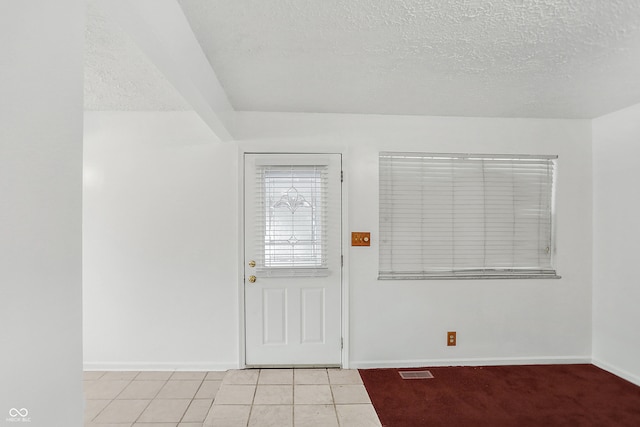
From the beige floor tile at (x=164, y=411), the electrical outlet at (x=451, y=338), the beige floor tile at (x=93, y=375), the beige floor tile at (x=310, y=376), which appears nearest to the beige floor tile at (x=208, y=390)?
the beige floor tile at (x=164, y=411)

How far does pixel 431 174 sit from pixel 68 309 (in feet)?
9.66

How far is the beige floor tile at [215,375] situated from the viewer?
9.27 feet

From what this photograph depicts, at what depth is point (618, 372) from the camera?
114 inches

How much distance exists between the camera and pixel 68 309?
76 centimetres

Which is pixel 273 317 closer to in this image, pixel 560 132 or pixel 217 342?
pixel 217 342

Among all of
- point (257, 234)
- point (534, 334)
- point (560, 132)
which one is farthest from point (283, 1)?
point (534, 334)

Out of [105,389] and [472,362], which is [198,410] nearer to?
[105,389]

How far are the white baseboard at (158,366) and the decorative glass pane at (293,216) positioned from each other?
1.04 m

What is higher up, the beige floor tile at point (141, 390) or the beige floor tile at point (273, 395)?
the beige floor tile at point (273, 395)

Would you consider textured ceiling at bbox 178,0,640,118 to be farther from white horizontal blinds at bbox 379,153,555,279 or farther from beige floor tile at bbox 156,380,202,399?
beige floor tile at bbox 156,380,202,399

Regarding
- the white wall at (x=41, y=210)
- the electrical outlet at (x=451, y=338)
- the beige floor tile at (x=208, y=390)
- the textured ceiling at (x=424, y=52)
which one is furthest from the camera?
the electrical outlet at (x=451, y=338)

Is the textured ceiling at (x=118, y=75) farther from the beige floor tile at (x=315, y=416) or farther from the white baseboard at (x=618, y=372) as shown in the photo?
the white baseboard at (x=618, y=372)

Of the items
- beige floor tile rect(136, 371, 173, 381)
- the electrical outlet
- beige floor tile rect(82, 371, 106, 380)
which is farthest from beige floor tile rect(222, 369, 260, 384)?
the electrical outlet

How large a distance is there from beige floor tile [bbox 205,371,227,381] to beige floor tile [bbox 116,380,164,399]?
0.39 m
